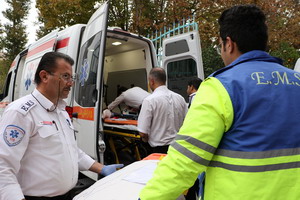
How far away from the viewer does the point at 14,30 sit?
2620cm

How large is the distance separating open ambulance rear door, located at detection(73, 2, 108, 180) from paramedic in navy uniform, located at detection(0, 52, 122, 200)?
1.19 metres

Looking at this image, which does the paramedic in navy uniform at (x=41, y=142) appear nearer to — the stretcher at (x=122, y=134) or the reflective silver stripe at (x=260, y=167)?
the reflective silver stripe at (x=260, y=167)

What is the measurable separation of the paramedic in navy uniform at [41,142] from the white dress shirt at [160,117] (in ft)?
5.38

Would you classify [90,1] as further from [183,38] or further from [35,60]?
[183,38]

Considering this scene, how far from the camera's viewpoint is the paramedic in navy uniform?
4.67 ft

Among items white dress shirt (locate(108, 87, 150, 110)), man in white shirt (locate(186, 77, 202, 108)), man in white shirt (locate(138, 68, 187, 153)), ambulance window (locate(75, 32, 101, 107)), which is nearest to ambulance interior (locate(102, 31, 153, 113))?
white dress shirt (locate(108, 87, 150, 110))

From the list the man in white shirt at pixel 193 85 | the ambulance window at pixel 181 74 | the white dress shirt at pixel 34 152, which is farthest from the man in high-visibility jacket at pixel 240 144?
the ambulance window at pixel 181 74

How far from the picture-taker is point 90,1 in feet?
34.3

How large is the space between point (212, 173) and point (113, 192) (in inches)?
23.3

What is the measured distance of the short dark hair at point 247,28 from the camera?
1.19m

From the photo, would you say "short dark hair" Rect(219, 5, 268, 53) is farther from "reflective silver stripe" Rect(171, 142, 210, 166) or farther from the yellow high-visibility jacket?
"reflective silver stripe" Rect(171, 142, 210, 166)

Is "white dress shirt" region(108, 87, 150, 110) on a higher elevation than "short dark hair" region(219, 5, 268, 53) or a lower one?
lower

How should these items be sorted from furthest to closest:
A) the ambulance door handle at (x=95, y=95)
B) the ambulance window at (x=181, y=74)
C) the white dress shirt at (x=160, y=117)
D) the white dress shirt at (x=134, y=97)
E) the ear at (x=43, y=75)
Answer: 1. the white dress shirt at (x=134, y=97)
2. the ambulance window at (x=181, y=74)
3. the white dress shirt at (x=160, y=117)
4. the ambulance door handle at (x=95, y=95)
5. the ear at (x=43, y=75)

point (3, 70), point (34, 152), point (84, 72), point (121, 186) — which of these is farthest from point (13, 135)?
point (3, 70)
